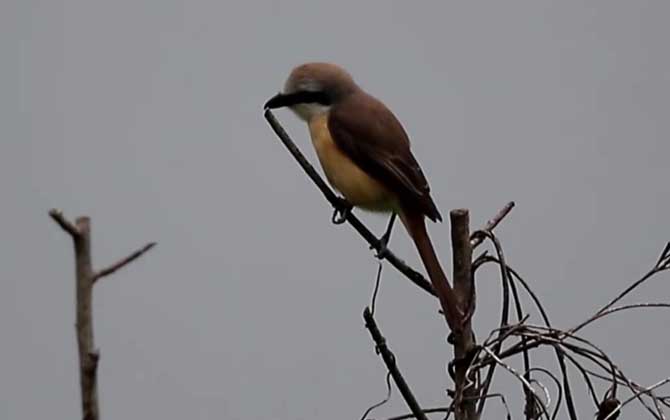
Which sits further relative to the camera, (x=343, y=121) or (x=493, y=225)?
(x=343, y=121)

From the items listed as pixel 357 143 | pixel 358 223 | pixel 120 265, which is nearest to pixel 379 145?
pixel 357 143

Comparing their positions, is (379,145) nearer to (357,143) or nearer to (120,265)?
(357,143)

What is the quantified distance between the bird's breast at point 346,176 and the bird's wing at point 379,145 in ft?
0.04

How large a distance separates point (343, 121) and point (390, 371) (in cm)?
125

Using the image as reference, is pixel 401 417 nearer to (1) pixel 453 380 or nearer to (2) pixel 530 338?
(1) pixel 453 380

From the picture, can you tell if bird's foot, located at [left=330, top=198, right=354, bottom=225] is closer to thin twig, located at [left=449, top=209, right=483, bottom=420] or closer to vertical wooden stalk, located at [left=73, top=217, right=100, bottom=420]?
thin twig, located at [left=449, top=209, right=483, bottom=420]

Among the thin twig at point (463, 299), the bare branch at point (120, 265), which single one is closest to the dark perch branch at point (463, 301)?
the thin twig at point (463, 299)

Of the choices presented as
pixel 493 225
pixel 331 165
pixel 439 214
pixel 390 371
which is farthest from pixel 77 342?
pixel 331 165

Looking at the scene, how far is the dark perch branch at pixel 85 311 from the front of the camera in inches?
18.9

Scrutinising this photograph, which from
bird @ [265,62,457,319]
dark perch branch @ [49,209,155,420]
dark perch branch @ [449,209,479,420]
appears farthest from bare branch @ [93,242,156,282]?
bird @ [265,62,457,319]

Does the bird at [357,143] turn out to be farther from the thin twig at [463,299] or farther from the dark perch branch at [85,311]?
the dark perch branch at [85,311]

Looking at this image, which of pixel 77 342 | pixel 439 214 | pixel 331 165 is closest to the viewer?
pixel 77 342

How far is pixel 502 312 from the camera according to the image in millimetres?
1300

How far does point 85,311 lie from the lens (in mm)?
478
